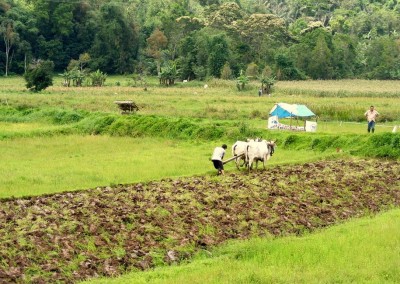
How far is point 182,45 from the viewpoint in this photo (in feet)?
238

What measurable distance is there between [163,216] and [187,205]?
3.41 ft

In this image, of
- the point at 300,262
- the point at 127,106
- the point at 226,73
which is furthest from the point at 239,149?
the point at 226,73

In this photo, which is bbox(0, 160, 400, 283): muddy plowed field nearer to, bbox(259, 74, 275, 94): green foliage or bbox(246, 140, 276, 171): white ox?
bbox(246, 140, 276, 171): white ox

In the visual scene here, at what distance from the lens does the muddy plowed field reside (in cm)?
1035

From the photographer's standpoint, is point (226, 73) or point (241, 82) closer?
point (241, 82)

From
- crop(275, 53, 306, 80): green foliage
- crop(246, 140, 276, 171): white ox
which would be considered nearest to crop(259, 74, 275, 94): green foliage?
crop(275, 53, 306, 80): green foliage

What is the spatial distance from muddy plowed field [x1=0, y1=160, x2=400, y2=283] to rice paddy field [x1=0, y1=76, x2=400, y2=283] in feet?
0.09

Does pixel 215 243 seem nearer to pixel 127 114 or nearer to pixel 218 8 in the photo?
pixel 127 114

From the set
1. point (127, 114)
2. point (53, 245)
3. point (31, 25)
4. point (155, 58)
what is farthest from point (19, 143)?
point (155, 58)

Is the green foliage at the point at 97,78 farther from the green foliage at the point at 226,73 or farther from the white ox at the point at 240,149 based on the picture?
the white ox at the point at 240,149

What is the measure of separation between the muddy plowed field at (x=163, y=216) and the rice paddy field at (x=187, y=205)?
3 cm

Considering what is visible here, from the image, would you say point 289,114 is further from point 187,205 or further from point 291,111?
point 187,205

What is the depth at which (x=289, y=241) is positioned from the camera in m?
11.8

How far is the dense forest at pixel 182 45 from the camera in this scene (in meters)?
69.9
